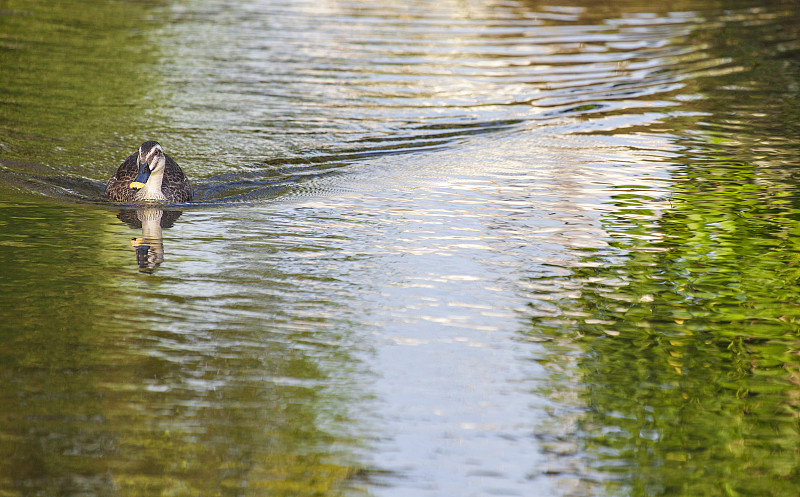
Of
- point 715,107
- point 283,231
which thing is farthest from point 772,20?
point 283,231

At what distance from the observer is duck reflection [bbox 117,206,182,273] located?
8.12 meters

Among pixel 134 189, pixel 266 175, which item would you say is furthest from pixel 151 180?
pixel 266 175

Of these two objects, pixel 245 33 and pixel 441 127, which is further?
pixel 245 33

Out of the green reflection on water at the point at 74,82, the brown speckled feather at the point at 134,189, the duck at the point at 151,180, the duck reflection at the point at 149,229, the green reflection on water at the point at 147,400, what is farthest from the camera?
the green reflection on water at the point at 74,82

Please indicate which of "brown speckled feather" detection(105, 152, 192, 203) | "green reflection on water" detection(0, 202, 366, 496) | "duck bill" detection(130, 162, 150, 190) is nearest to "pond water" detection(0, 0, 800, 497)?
"green reflection on water" detection(0, 202, 366, 496)

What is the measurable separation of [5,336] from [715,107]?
431 inches

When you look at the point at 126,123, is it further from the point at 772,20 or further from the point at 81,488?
the point at 772,20

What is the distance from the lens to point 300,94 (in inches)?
601

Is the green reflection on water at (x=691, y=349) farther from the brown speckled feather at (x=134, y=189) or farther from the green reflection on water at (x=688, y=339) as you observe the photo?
the brown speckled feather at (x=134, y=189)

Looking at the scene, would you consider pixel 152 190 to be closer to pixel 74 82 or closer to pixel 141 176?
pixel 141 176

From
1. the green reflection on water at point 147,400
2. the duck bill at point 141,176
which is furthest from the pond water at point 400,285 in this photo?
the duck bill at point 141,176

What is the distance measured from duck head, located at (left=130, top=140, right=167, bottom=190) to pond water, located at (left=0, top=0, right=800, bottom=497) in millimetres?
329

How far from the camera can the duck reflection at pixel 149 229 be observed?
812cm

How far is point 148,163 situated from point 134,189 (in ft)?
1.22
